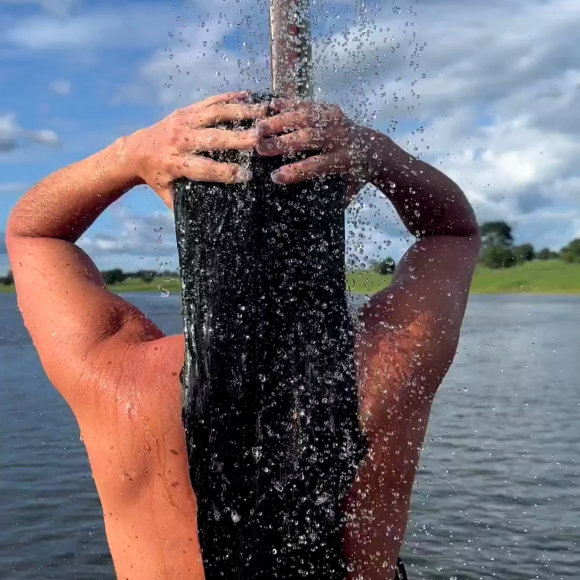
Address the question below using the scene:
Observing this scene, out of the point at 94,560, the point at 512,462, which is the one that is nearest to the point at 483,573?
the point at 94,560

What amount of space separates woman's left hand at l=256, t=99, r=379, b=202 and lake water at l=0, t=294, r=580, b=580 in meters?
6.67

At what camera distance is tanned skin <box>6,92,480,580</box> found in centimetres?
181

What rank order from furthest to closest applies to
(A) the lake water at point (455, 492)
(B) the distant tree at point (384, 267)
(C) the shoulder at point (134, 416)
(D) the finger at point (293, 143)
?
1. (A) the lake water at point (455, 492)
2. (B) the distant tree at point (384, 267)
3. (C) the shoulder at point (134, 416)
4. (D) the finger at point (293, 143)

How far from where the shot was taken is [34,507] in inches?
400

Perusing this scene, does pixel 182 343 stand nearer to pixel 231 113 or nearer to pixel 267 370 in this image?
pixel 267 370

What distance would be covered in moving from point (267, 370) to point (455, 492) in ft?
31.5

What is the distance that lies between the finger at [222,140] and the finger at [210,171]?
1.1 inches

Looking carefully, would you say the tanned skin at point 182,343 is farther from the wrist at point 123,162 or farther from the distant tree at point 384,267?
the distant tree at point 384,267

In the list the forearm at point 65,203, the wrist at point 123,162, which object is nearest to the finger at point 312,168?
the wrist at point 123,162

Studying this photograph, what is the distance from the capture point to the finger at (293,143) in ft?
5.69

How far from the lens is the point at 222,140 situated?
1.76m

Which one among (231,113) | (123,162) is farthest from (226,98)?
(123,162)

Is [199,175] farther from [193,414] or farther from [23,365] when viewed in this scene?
[23,365]

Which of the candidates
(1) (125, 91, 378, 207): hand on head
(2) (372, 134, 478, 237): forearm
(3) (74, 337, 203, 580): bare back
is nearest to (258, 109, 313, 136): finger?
(1) (125, 91, 378, 207): hand on head
